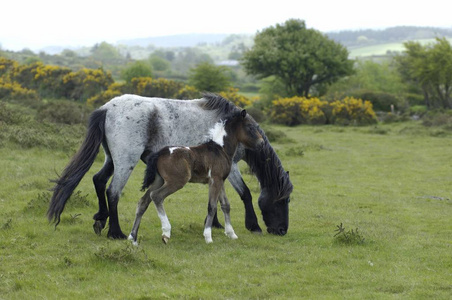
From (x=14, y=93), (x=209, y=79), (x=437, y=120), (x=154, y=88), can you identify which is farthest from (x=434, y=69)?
(x=14, y=93)

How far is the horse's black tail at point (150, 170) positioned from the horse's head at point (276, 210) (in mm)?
2340

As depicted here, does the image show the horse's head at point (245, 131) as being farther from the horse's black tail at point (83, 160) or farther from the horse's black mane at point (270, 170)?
the horse's black tail at point (83, 160)

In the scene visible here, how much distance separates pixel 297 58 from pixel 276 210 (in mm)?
35969

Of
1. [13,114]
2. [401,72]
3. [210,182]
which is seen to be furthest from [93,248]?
[401,72]

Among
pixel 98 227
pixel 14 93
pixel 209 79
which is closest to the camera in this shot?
pixel 98 227

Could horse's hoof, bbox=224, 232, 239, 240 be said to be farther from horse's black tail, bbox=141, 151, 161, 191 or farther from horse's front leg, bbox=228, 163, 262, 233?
horse's black tail, bbox=141, 151, 161, 191

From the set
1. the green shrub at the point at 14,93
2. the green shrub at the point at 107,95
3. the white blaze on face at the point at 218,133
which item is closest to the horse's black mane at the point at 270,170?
the white blaze on face at the point at 218,133

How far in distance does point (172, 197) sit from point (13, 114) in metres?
9.72

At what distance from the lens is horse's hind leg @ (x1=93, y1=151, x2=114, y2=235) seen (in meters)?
8.15

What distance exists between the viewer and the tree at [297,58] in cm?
4406

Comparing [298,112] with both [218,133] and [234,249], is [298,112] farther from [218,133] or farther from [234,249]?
[234,249]

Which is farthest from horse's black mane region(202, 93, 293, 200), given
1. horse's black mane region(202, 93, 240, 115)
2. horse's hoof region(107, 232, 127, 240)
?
horse's hoof region(107, 232, 127, 240)

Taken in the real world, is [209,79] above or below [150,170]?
below

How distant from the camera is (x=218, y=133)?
8242 millimetres
